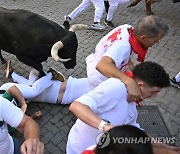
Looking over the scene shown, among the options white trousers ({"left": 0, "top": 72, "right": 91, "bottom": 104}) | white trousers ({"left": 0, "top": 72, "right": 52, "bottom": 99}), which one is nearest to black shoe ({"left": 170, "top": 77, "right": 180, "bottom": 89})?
white trousers ({"left": 0, "top": 72, "right": 91, "bottom": 104})

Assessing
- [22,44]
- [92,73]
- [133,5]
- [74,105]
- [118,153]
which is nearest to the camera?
[118,153]

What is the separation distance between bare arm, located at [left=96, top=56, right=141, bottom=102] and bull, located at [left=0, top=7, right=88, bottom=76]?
1525 millimetres

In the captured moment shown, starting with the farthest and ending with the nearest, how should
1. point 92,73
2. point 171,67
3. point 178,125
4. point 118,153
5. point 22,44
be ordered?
1. point 171,67
2. point 22,44
3. point 178,125
4. point 92,73
5. point 118,153

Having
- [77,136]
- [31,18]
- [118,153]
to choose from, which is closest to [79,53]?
[31,18]

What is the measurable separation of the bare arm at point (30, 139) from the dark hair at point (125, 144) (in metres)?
0.50

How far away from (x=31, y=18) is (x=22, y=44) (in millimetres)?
418

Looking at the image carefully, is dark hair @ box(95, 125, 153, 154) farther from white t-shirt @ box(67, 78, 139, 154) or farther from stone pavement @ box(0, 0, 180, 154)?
stone pavement @ box(0, 0, 180, 154)

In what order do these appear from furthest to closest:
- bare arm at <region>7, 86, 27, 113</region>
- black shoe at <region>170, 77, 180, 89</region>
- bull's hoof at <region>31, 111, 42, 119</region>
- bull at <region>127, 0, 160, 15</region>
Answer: bull at <region>127, 0, 160, 15</region>, black shoe at <region>170, 77, 180, 89</region>, bull's hoof at <region>31, 111, 42, 119</region>, bare arm at <region>7, 86, 27, 113</region>

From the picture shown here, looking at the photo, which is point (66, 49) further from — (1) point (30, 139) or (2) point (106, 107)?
(1) point (30, 139)

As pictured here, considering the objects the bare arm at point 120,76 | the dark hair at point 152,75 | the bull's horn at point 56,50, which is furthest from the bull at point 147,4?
the dark hair at point 152,75

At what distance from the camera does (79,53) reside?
18.2 ft

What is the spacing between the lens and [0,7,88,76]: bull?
13.1ft

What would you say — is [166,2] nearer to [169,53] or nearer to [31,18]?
[169,53]

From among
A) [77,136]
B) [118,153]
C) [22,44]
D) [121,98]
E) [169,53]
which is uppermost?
[118,153]
